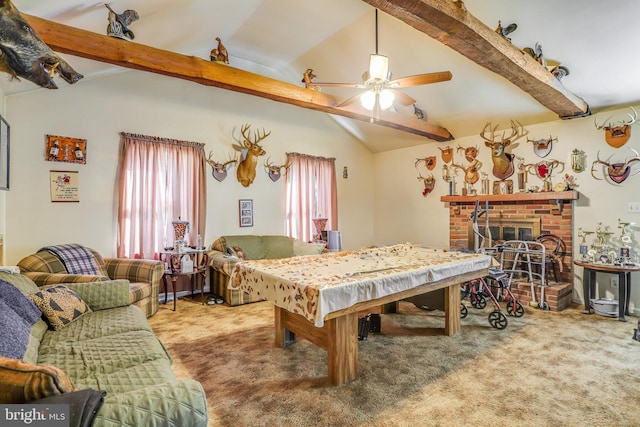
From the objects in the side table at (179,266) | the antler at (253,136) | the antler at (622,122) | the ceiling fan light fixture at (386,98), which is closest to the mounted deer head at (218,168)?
the antler at (253,136)

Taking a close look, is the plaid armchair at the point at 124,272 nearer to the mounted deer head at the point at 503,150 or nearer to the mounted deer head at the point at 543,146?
the mounted deer head at the point at 503,150

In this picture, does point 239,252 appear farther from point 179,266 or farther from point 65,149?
point 65,149

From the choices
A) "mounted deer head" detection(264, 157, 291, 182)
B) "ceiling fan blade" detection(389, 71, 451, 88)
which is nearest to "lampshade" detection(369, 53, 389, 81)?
"ceiling fan blade" detection(389, 71, 451, 88)

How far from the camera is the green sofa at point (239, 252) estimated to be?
14.2 ft

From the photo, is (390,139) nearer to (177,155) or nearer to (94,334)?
(177,155)

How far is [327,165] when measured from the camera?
6383 millimetres

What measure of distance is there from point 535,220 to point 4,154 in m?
6.47

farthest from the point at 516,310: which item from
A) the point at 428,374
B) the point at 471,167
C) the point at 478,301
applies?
the point at 471,167

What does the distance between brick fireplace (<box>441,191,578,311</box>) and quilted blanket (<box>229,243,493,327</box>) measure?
4.68ft

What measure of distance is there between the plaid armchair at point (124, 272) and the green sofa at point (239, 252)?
0.79 meters

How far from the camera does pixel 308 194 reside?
6.09 metres

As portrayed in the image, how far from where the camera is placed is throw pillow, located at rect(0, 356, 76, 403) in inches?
38.8

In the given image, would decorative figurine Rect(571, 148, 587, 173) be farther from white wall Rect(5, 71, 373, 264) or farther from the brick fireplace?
white wall Rect(5, 71, 373, 264)

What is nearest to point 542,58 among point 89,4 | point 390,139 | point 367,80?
point 367,80
